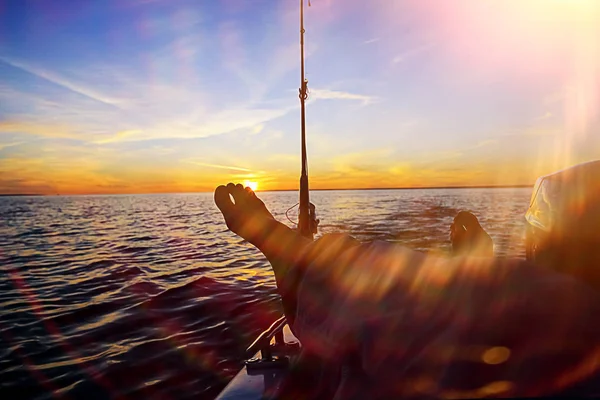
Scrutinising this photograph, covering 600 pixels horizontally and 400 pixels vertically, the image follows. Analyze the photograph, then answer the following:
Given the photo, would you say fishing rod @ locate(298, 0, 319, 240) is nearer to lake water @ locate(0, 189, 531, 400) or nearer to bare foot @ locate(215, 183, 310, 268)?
bare foot @ locate(215, 183, 310, 268)

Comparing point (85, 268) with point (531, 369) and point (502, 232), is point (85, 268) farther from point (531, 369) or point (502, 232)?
point (502, 232)

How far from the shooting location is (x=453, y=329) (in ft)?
3.60

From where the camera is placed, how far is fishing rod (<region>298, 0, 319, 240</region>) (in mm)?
5348

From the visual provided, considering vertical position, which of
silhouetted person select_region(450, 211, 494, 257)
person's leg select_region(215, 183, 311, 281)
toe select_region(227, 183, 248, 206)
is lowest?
silhouetted person select_region(450, 211, 494, 257)

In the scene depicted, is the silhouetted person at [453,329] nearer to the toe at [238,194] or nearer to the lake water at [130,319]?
the toe at [238,194]

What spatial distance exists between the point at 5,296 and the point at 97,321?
363 centimetres

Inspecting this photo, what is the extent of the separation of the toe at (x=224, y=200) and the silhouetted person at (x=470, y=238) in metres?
2.41

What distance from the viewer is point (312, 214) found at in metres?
5.56

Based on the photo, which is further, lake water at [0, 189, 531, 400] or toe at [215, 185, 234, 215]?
lake water at [0, 189, 531, 400]

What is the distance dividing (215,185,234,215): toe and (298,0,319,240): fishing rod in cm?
207

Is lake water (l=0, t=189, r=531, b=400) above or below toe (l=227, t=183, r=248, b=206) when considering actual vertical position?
below

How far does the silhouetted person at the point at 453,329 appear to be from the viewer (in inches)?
39.7

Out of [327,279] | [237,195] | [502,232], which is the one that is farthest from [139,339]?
[502,232]

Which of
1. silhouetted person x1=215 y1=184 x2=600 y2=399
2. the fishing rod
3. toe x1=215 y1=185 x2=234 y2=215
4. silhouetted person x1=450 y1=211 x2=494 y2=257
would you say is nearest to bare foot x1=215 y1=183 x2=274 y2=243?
toe x1=215 y1=185 x2=234 y2=215
